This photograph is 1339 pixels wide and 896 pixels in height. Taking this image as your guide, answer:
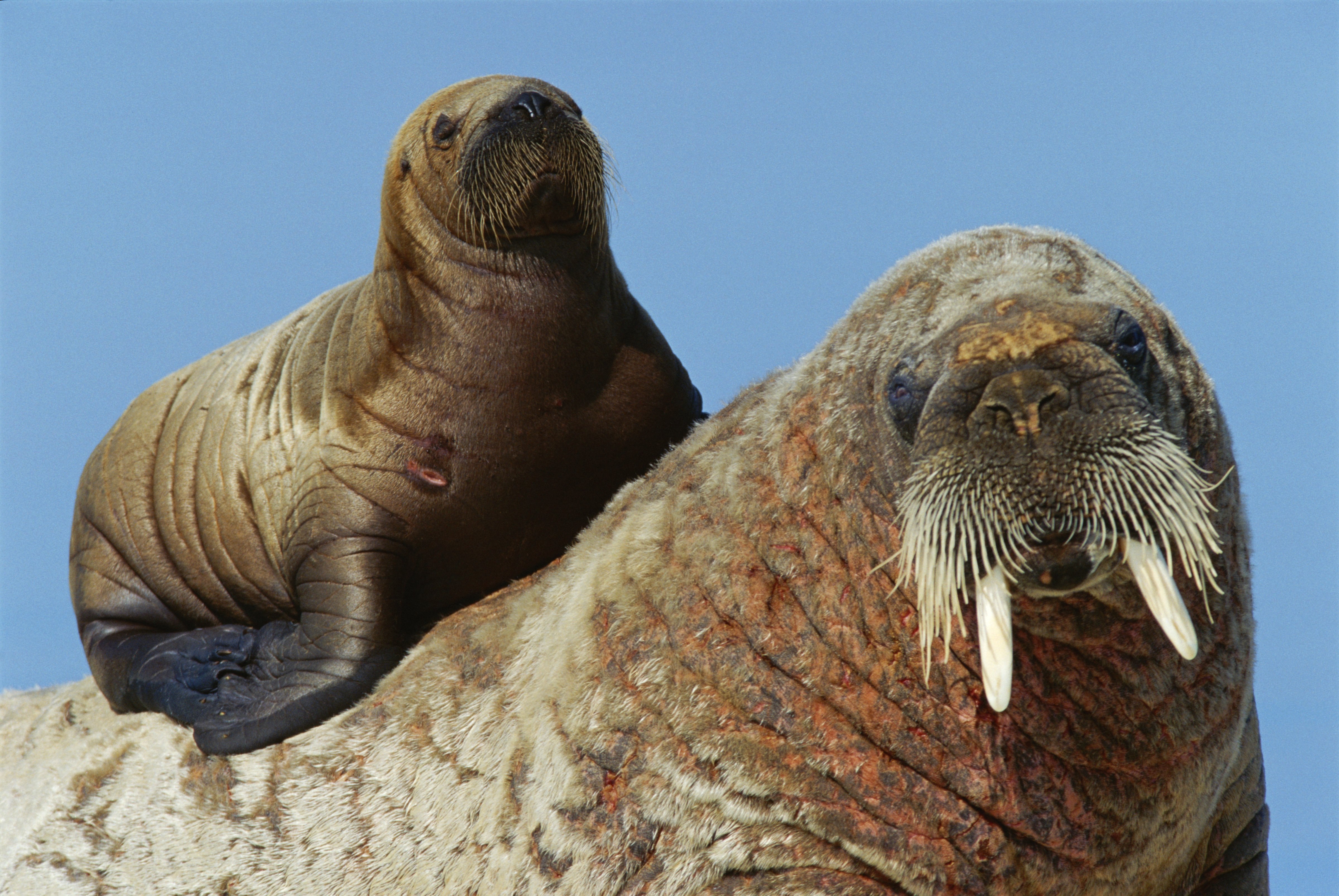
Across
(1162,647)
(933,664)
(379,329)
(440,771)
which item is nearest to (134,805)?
(440,771)

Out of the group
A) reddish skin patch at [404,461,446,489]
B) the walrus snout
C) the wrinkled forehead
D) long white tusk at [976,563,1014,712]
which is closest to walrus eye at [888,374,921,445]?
the wrinkled forehead

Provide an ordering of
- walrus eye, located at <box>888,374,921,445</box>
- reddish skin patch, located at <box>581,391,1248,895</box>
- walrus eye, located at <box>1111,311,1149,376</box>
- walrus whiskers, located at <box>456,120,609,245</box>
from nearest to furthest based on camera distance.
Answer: walrus eye, located at <box>1111,311,1149,376</box>, walrus eye, located at <box>888,374,921,445</box>, reddish skin patch, located at <box>581,391,1248,895</box>, walrus whiskers, located at <box>456,120,609,245</box>

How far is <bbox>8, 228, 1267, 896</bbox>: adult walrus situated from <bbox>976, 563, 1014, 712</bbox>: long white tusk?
0.02m

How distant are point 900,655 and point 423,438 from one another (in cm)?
275

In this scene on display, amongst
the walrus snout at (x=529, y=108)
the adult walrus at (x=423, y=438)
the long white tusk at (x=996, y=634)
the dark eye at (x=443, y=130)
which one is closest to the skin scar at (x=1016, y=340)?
the long white tusk at (x=996, y=634)

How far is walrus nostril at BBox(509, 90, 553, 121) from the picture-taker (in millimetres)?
6496

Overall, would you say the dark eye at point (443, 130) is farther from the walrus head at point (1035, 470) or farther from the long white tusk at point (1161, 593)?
the long white tusk at point (1161, 593)

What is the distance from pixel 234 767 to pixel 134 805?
1.76 ft

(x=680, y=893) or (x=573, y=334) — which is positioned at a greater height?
(x=573, y=334)

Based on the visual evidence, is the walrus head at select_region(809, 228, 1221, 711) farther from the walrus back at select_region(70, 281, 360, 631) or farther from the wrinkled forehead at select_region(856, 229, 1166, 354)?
the walrus back at select_region(70, 281, 360, 631)

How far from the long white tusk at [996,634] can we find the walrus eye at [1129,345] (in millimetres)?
718

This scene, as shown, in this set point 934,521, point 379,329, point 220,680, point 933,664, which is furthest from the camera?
point 379,329

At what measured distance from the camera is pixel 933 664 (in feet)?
14.0

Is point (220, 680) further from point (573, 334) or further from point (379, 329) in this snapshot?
point (573, 334)
